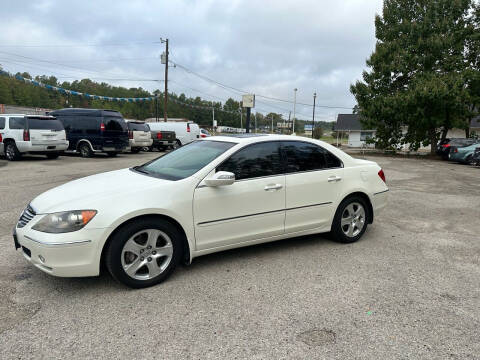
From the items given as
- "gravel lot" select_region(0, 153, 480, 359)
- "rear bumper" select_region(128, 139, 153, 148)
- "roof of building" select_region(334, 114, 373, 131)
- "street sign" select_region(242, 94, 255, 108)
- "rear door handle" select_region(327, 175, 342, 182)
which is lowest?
"gravel lot" select_region(0, 153, 480, 359)

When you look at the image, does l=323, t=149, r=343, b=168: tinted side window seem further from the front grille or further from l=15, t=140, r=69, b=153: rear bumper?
l=15, t=140, r=69, b=153: rear bumper

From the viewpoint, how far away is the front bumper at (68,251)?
9.78ft

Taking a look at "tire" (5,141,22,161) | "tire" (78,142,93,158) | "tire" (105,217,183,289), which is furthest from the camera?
"tire" (78,142,93,158)

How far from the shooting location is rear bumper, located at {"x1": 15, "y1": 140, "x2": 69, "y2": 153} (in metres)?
13.3

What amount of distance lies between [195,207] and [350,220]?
7.73ft

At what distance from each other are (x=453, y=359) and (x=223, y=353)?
1572mm

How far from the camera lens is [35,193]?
7527mm

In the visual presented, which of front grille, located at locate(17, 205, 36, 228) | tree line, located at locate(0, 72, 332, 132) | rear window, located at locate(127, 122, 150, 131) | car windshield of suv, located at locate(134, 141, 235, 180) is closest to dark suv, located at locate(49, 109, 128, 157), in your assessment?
rear window, located at locate(127, 122, 150, 131)

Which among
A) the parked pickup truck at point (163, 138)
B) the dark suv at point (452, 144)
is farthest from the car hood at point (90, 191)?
the dark suv at point (452, 144)

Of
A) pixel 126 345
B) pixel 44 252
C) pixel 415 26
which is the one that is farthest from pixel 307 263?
pixel 415 26

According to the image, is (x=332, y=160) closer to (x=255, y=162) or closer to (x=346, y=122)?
(x=255, y=162)

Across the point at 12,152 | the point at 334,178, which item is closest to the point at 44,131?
the point at 12,152

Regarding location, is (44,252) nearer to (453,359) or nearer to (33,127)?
(453,359)

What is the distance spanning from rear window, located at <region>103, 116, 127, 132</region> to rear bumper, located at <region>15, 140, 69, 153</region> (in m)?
2.15
